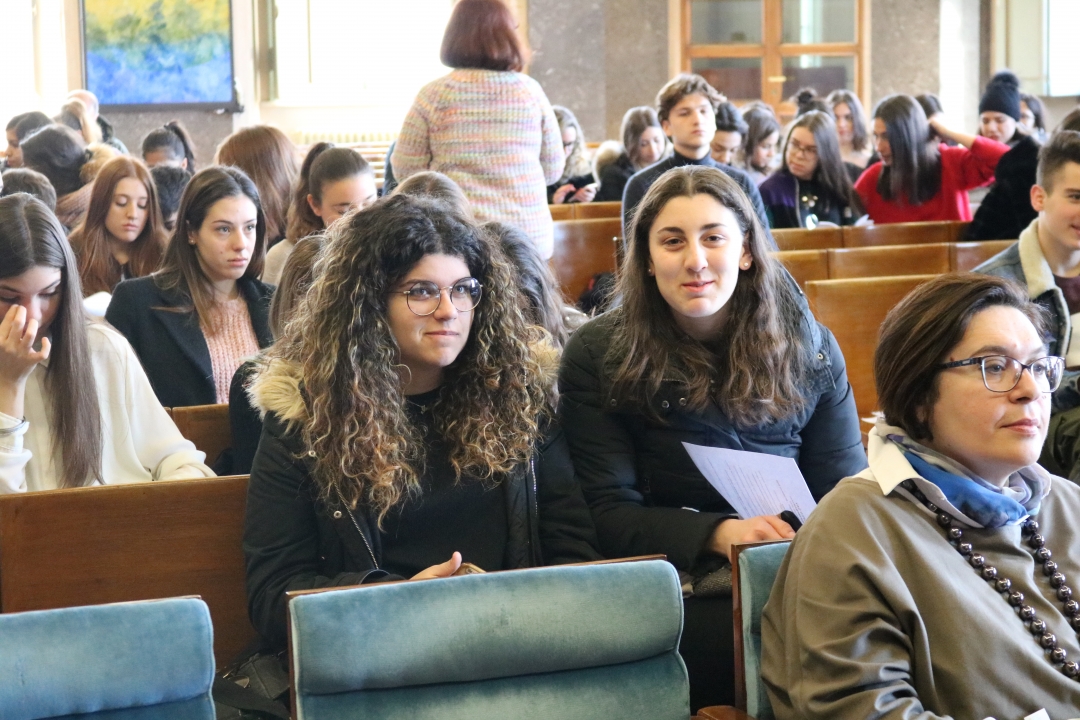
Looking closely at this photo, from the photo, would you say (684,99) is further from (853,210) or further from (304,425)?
(304,425)

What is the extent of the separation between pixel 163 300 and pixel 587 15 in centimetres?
962

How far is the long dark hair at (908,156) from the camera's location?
6406mm

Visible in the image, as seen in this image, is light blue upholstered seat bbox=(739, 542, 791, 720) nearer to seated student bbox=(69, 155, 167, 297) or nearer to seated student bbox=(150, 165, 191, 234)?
seated student bbox=(69, 155, 167, 297)

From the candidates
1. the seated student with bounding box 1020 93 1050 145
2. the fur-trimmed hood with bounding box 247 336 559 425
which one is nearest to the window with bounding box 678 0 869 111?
the seated student with bounding box 1020 93 1050 145

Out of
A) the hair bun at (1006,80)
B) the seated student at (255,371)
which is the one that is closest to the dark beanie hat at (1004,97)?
the hair bun at (1006,80)

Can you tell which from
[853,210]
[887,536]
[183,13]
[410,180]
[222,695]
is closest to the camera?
[887,536]

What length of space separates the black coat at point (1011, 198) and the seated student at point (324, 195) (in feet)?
9.80

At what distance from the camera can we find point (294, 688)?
1678 mm

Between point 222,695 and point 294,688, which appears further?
point 222,695

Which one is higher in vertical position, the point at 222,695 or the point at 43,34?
the point at 43,34

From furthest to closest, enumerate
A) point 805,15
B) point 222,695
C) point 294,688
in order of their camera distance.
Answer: point 805,15 → point 222,695 → point 294,688

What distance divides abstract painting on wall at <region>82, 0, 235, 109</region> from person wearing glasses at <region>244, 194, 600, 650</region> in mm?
10419

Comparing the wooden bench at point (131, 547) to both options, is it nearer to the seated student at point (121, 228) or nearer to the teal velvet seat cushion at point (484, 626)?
the teal velvet seat cushion at point (484, 626)

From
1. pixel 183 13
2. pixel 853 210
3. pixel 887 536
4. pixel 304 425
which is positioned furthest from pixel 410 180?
pixel 183 13
